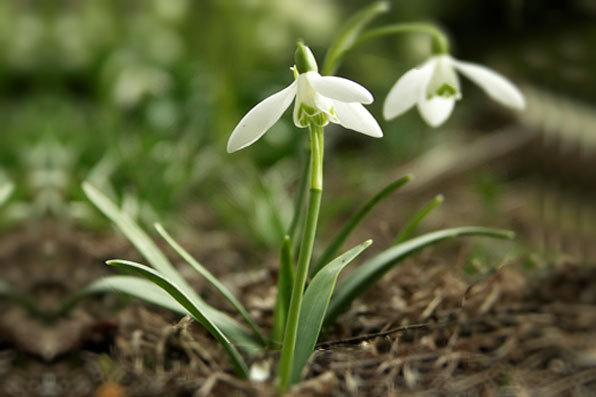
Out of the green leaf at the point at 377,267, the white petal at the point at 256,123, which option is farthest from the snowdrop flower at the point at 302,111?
the green leaf at the point at 377,267

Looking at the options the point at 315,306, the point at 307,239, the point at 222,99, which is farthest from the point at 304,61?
the point at 222,99

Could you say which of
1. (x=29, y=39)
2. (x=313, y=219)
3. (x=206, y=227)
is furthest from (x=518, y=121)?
(x=29, y=39)

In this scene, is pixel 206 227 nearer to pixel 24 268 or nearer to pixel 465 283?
pixel 24 268

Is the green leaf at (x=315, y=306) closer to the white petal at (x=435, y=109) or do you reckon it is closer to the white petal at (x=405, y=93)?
the white petal at (x=405, y=93)

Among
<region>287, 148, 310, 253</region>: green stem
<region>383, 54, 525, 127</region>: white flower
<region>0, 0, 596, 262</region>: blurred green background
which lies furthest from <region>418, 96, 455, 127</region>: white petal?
<region>0, 0, 596, 262</region>: blurred green background

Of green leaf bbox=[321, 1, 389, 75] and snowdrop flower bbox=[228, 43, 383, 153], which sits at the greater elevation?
green leaf bbox=[321, 1, 389, 75]

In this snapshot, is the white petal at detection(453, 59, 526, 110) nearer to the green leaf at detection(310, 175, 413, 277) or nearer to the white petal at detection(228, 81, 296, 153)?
the green leaf at detection(310, 175, 413, 277)
